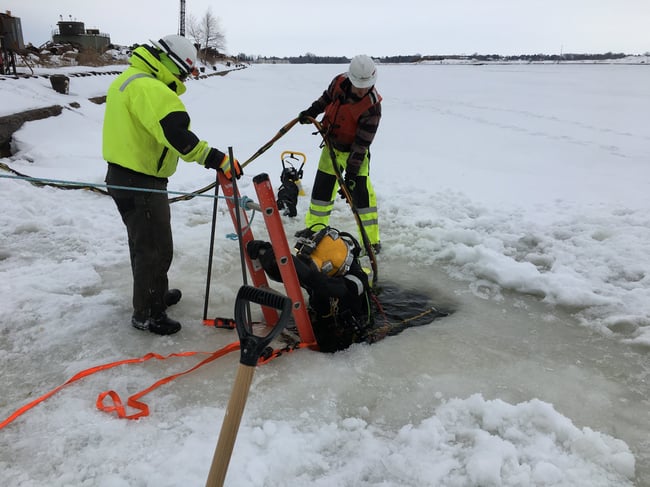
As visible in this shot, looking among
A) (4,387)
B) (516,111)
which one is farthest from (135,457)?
(516,111)

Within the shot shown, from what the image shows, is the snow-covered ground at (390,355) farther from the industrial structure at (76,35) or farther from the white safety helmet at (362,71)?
the industrial structure at (76,35)

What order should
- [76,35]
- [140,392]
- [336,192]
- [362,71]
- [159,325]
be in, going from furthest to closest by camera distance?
[76,35], [336,192], [362,71], [159,325], [140,392]

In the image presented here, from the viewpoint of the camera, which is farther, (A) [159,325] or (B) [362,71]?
(B) [362,71]

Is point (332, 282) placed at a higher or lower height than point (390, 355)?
higher

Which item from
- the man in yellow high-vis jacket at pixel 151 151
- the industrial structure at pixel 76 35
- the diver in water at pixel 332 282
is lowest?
the diver in water at pixel 332 282

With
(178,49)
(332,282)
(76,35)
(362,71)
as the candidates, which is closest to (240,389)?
(332,282)

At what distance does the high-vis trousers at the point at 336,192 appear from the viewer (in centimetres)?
471

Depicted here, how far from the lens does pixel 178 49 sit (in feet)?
9.24

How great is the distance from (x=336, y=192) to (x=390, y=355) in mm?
2273

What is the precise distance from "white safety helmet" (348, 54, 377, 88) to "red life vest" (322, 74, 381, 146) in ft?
0.50

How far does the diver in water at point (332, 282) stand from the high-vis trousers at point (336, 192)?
4.22 ft

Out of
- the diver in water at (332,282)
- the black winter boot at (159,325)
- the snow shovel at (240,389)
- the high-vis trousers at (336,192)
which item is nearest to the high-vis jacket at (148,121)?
the diver in water at (332,282)

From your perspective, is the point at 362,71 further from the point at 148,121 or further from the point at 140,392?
the point at 140,392

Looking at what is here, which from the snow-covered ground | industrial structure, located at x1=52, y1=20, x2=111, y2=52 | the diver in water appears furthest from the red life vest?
industrial structure, located at x1=52, y1=20, x2=111, y2=52
